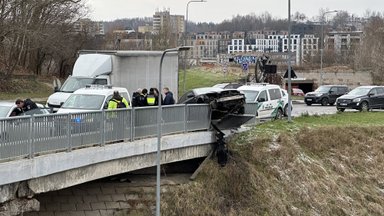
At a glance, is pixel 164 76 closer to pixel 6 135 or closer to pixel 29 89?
pixel 6 135

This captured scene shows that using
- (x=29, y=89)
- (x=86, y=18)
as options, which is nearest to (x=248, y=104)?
(x=29, y=89)

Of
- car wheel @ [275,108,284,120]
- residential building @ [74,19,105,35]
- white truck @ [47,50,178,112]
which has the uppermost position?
residential building @ [74,19,105,35]

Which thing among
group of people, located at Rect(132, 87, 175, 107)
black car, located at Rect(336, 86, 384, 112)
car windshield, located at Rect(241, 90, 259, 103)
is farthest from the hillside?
black car, located at Rect(336, 86, 384, 112)

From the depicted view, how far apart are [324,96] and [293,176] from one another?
88.7 ft

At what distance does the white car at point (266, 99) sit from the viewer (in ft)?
95.1

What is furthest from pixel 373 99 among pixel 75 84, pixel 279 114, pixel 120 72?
pixel 75 84

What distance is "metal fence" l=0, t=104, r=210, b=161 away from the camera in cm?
1387

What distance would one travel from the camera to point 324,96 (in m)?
48.1

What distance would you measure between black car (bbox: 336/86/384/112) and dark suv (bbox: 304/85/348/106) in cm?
791

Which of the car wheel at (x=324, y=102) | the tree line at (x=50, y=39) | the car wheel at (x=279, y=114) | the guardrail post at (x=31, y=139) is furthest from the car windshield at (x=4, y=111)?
the car wheel at (x=324, y=102)

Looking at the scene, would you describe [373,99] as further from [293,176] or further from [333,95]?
[293,176]

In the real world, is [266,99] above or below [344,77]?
below

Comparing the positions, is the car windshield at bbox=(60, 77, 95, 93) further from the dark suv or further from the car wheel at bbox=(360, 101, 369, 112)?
the dark suv

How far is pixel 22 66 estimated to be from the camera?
67.0m
